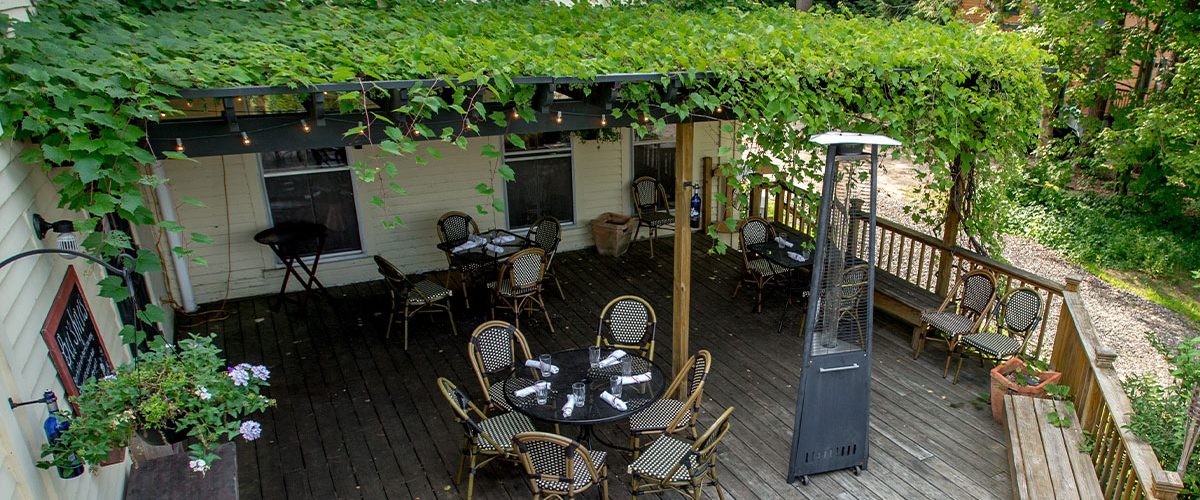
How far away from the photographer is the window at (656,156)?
9.09 m

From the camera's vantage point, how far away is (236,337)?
659 cm

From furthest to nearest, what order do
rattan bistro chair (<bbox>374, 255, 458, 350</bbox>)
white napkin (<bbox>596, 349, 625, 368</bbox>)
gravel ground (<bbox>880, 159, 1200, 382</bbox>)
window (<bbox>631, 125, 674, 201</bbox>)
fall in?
window (<bbox>631, 125, 674, 201</bbox>) < gravel ground (<bbox>880, 159, 1200, 382</bbox>) < rattan bistro chair (<bbox>374, 255, 458, 350</bbox>) < white napkin (<bbox>596, 349, 625, 368</bbox>)

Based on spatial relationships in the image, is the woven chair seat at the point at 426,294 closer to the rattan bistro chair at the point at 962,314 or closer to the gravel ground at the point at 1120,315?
the rattan bistro chair at the point at 962,314

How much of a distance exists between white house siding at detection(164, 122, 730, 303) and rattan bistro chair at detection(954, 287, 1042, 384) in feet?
11.9

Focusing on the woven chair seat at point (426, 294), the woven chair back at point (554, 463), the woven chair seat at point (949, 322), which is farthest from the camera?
the woven chair seat at point (426, 294)

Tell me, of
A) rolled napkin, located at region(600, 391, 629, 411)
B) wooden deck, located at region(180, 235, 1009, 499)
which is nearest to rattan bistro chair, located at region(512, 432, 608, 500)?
rolled napkin, located at region(600, 391, 629, 411)

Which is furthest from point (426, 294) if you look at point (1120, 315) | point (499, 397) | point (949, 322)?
point (1120, 315)

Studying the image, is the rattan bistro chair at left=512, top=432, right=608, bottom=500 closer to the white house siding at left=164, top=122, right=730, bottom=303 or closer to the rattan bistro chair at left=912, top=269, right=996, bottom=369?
the rattan bistro chair at left=912, top=269, right=996, bottom=369

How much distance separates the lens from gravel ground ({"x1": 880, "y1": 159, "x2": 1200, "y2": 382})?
344 inches

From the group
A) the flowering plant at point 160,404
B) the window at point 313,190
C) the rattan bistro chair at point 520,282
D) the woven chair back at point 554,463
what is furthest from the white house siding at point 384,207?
the flowering plant at point 160,404

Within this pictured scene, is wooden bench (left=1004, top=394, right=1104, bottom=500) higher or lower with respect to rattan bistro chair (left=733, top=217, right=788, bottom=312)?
lower

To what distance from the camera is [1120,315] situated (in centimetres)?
1002

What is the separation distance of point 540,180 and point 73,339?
5729 millimetres

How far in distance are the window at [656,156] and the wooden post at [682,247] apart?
4286 millimetres
